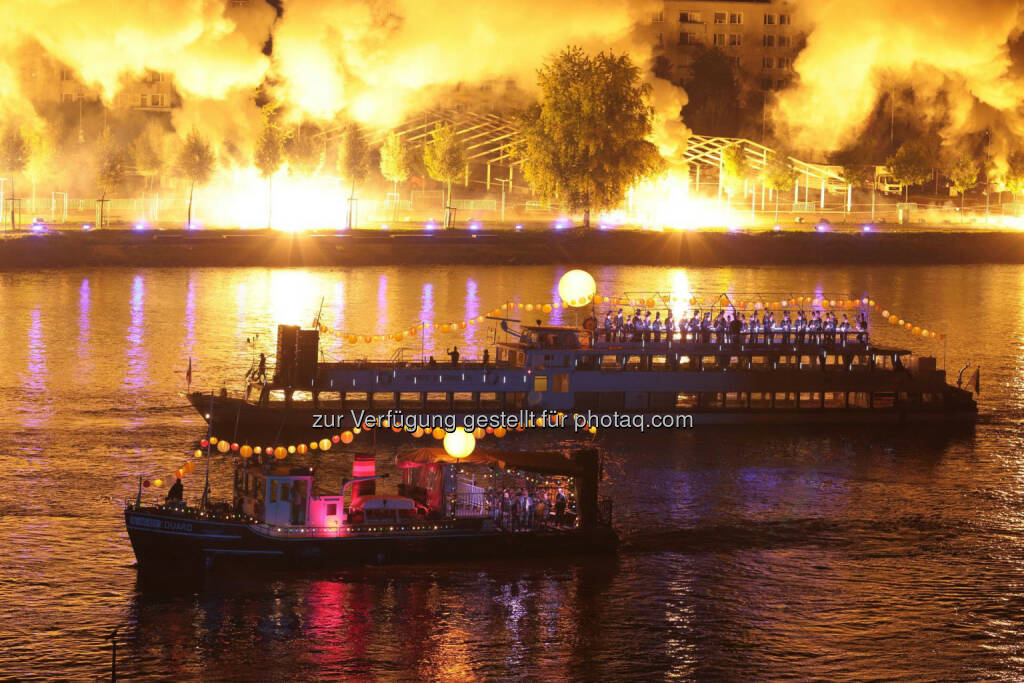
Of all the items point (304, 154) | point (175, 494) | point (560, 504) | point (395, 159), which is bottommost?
point (560, 504)

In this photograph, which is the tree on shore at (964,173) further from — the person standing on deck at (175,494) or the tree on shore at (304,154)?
the person standing on deck at (175,494)

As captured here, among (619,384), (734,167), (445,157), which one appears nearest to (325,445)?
(619,384)

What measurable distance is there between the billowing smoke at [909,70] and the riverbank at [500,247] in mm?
20558

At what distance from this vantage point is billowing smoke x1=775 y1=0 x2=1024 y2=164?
15838cm

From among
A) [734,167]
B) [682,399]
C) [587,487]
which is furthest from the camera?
[734,167]

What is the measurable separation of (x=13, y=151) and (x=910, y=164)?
8410 cm

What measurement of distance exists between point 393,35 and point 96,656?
118 metres

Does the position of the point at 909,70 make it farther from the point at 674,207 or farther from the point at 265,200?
the point at 265,200

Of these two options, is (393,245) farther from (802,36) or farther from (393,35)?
(802,36)

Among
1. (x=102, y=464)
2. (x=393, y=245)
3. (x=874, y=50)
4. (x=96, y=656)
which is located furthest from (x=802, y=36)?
(x=96, y=656)

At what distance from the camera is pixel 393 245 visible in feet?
433

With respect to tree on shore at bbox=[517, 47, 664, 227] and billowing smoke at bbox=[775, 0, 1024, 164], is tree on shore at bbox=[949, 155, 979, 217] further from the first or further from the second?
tree on shore at bbox=[517, 47, 664, 227]

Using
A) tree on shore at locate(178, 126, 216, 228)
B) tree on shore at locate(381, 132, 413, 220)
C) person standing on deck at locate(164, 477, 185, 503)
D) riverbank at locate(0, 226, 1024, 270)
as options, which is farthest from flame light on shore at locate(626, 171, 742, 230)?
person standing on deck at locate(164, 477, 185, 503)

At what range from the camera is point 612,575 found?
48812 millimetres
